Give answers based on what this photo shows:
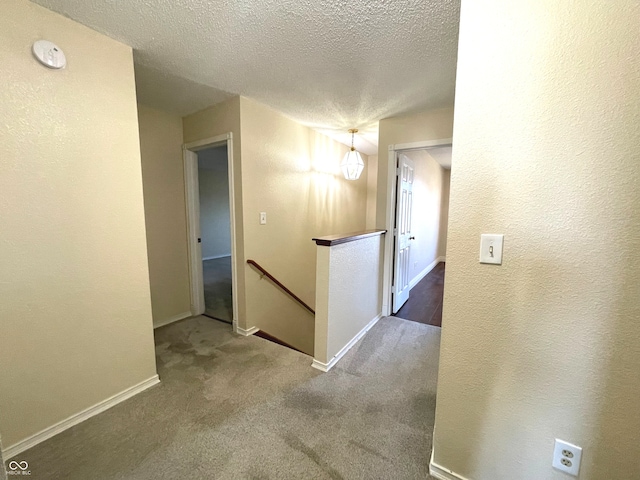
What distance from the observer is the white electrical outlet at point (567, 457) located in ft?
3.18

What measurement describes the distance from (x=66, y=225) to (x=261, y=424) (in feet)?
5.22

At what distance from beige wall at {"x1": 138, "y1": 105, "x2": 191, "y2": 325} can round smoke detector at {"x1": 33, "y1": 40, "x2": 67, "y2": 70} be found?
1.21 m

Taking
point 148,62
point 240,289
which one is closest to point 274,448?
point 240,289

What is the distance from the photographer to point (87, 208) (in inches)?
60.3

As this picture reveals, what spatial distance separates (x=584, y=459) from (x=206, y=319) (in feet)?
10.1

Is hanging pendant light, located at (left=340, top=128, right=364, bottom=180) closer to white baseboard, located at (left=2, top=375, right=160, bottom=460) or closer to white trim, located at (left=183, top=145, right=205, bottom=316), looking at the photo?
white trim, located at (left=183, top=145, right=205, bottom=316)

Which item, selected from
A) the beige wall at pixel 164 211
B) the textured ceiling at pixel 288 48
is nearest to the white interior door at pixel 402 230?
the textured ceiling at pixel 288 48

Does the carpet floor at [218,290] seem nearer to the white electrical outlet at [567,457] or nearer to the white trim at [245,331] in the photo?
the white trim at [245,331]

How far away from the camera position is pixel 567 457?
38.7 inches

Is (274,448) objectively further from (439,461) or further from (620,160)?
(620,160)

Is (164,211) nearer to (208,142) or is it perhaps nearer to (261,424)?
(208,142)

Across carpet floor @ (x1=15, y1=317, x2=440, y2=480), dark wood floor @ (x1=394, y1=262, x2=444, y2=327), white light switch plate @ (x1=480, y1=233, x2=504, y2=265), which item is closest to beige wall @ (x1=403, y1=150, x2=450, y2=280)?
dark wood floor @ (x1=394, y1=262, x2=444, y2=327)

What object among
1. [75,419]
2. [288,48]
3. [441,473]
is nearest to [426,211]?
[288,48]

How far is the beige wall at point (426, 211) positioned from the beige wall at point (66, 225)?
3314 mm
